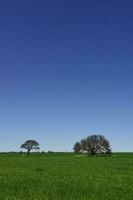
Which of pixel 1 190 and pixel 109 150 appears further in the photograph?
pixel 109 150

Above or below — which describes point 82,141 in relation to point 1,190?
above

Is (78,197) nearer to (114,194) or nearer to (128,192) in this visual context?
(114,194)

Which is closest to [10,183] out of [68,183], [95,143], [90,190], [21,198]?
[68,183]

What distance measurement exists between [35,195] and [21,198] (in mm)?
1189

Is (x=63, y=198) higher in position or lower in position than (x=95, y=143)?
lower

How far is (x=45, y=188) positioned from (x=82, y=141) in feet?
530

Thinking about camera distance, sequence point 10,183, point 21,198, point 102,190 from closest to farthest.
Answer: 1. point 21,198
2. point 102,190
3. point 10,183

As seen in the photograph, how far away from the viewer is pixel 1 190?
77.9 feet

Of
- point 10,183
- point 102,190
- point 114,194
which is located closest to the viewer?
point 114,194

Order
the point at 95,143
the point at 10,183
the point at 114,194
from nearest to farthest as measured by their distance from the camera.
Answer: the point at 114,194, the point at 10,183, the point at 95,143

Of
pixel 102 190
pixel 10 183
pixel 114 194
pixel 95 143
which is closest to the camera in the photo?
pixel 114 194

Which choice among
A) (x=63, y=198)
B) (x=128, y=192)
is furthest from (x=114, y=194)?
(x=63, y=198)

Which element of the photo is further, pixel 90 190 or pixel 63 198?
pixel 90 190

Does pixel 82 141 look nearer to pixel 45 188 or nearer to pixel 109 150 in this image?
pixel 109 150
